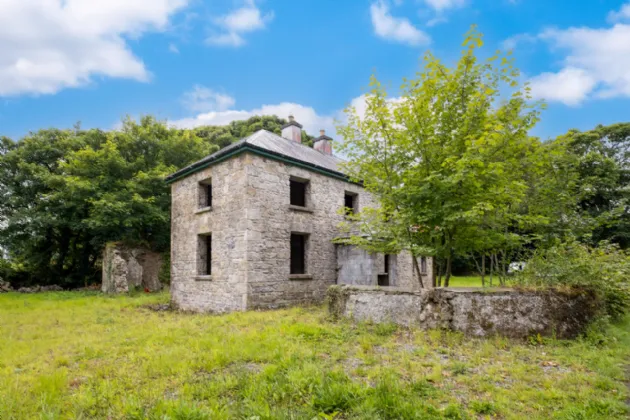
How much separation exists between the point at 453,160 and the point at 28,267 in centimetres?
2377

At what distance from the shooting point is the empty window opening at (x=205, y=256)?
11.8 metres

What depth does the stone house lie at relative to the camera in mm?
10047

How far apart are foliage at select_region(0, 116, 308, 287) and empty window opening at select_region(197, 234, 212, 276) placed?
653cm

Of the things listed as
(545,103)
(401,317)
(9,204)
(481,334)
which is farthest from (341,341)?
(9,204)

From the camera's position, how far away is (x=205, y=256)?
11930mm

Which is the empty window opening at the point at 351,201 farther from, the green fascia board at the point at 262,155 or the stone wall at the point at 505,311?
the stone wall at the point at 505,311

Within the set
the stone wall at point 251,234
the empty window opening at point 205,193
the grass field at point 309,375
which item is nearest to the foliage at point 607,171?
the stone wall at point 251,234

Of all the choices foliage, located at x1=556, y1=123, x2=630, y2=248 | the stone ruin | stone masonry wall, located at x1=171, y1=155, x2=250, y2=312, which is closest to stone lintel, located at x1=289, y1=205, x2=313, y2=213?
stone masonry wall, located at x1=171, y1=155, x2=250, y2=312

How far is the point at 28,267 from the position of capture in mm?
19734

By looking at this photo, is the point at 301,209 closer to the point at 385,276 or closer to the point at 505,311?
the point at 385,276

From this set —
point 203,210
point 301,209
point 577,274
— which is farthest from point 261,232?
point 577,274

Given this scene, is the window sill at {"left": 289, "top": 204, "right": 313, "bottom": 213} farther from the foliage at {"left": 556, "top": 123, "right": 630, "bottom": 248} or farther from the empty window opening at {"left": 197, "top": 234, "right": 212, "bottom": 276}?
the foliage at {"left": 556, "top": 123, "right": 630, "bottom": 248}

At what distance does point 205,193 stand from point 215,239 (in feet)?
7.07

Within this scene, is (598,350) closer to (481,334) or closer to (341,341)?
(481,334)
